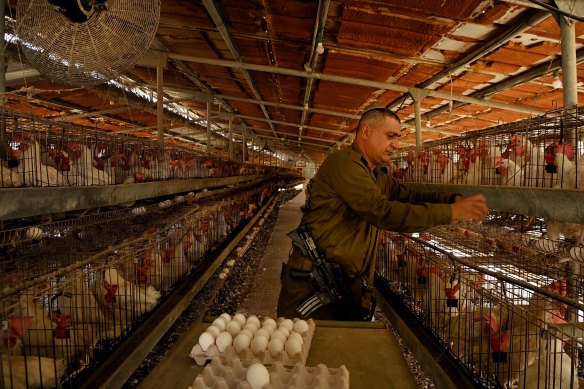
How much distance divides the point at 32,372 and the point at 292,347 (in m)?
1.22

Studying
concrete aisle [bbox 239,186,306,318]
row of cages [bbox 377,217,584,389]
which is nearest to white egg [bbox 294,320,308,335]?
row of cages [bbox 377,217,584,389]

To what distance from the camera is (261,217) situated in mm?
10125

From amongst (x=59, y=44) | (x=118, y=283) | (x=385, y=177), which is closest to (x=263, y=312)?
(x=118, y=283)

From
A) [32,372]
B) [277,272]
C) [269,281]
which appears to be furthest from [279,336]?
[277,272]

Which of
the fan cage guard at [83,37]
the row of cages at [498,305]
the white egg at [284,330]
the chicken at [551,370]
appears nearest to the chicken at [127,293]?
the fan cage guard at [83,37]

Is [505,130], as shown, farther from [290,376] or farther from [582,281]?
[290,376]

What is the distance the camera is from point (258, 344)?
4.22 ft

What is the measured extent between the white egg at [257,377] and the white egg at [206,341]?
289 millimetres

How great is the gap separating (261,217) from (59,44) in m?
8.17

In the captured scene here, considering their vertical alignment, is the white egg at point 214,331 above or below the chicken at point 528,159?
below

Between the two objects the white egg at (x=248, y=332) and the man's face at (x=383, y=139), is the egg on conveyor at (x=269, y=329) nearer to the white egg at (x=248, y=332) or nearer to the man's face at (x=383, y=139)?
the white egg at (x=248, y=332)

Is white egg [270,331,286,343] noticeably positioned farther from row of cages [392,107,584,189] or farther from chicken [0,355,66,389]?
row of cages [392,107,584,189]

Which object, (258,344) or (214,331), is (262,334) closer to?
(258,344)

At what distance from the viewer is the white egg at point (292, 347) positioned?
1.26 meters
